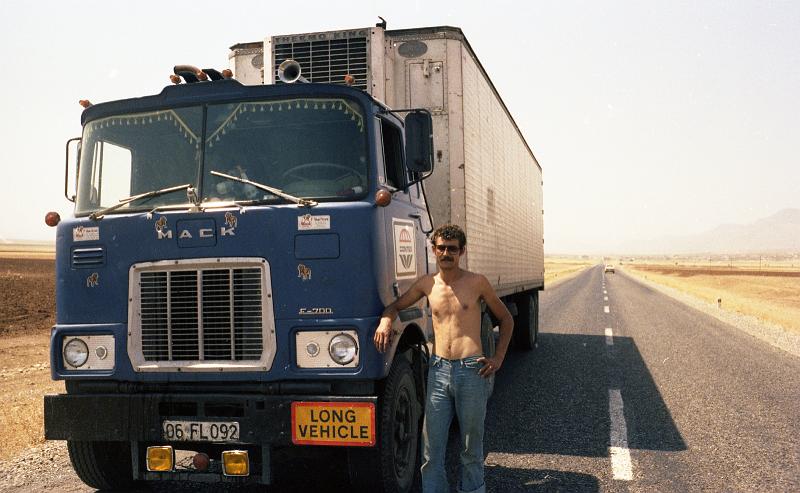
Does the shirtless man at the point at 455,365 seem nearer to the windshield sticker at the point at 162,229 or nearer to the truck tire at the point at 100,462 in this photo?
the windshield sticker at the point at 162,229

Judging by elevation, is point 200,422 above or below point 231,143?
below

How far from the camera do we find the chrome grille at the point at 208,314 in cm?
406

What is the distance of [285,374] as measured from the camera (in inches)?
157

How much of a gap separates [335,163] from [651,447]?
3927 millimetres

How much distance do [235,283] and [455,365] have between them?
143cm

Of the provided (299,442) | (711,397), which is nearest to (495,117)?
(711,397)

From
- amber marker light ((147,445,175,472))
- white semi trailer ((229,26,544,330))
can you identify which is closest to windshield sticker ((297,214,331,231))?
amber marker light ((147,445,175,472))

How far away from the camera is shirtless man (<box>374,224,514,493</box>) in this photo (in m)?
3.92

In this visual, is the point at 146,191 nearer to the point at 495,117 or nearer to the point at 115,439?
A: the point at 115,439

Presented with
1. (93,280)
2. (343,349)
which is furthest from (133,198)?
(343,349)

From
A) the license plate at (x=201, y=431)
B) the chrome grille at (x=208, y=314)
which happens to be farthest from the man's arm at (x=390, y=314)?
the license plate at (x=201, y=431)

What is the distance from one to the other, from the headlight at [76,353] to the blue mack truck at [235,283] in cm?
1

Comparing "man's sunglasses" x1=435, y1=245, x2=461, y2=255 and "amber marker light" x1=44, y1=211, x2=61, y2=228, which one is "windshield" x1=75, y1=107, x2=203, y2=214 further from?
"man's sunglasses" x1=435, y1=245, x2=461, y2=255

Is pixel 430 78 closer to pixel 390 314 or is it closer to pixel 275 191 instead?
pixel 275 191
